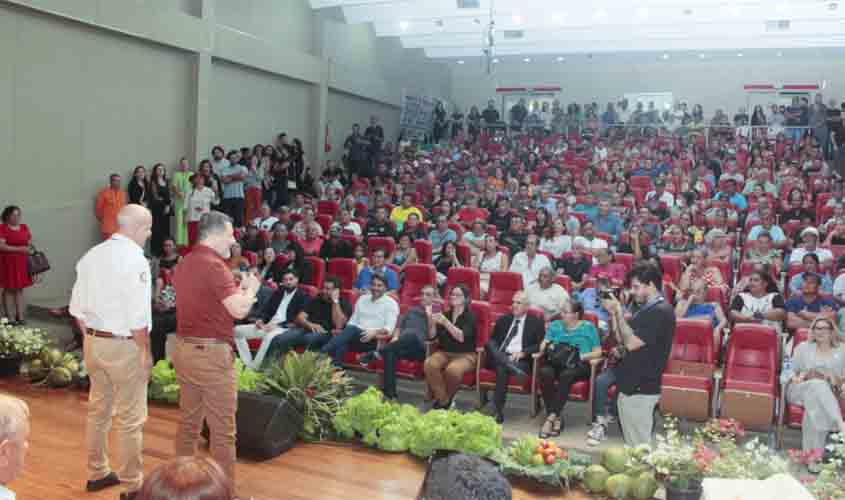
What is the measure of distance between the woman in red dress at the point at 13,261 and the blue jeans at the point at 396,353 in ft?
13.9

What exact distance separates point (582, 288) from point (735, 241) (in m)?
2.98

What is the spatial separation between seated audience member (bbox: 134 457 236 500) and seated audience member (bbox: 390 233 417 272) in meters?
7.43

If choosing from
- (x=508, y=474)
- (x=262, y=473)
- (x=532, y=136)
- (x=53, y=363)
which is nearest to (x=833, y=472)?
(x=508, y=474)

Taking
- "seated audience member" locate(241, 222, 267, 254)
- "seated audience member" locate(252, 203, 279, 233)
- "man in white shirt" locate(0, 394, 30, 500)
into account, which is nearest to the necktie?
"seated audience member" locate(241, 222, 267, 254)

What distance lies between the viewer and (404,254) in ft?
29.4

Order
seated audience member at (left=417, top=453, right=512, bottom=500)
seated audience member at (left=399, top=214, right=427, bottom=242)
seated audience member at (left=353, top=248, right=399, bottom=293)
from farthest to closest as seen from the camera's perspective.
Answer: seated audience member at (left=399, top=214, right=427, bottom=242), seated audience member at (left=353, top=248, right=399, bottom=293), seated audience member at (left=417, top=453, right=512, bottom=500)

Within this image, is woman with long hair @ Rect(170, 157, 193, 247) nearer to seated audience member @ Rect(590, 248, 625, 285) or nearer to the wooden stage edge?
the wooden stage edge

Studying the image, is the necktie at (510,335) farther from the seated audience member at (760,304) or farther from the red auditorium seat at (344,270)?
the red auditorium seat at (344,270)

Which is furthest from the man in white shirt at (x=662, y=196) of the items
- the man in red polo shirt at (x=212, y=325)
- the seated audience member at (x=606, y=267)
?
the man in red polo shirt at (x=212, y=325)

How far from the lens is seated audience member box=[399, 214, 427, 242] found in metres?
9.68

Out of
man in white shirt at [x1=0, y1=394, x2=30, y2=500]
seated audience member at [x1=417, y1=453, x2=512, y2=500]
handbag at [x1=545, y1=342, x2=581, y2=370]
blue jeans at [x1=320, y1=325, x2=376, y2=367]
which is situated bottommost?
blue jeans at [x1=320, y1=325, x2=376, y2=367]

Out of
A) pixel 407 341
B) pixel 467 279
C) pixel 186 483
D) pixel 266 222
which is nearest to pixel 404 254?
pixel 467 279

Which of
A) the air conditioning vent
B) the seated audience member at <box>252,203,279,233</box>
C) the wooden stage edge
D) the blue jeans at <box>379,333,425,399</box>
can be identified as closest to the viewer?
the wooden stage edge

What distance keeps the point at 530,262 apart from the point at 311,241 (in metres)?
2.86
